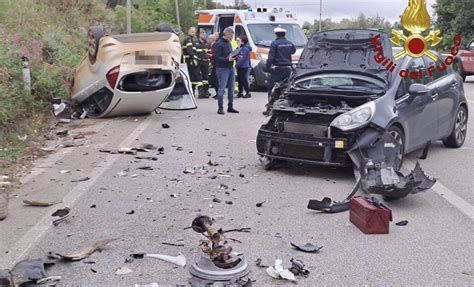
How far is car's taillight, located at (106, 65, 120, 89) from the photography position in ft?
36.3

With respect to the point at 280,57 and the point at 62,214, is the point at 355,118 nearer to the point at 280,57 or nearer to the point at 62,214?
the point at 62,214

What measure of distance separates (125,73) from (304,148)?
16.9 feet

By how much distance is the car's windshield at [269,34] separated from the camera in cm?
1793

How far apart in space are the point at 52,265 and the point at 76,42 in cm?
1492

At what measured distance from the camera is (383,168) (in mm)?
6406

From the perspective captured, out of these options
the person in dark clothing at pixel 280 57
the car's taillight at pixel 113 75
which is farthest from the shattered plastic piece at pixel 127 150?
the person in dark clothing at pixel 280 57

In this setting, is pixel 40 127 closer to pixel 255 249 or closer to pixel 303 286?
pixel 255 249

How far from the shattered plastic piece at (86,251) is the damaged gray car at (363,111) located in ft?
9.57

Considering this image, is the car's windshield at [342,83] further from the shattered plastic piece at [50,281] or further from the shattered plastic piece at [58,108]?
the shattered plastic piece at [58,108]

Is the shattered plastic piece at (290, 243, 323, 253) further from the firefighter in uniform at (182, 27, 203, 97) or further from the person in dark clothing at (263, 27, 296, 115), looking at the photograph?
the firefighter in uniform at (182, 27, 203, 97)

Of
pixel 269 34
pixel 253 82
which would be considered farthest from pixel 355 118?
pixel 269 34

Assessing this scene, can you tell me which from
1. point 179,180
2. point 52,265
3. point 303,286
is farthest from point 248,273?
point 179,180

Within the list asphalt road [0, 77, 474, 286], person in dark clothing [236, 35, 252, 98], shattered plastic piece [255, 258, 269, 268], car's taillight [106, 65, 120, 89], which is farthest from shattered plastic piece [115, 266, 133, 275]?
person in dark clothing [236, 35, 252, 98]

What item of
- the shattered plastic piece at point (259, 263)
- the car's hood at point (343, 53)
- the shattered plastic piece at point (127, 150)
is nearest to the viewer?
the shattered plastic piece at point (259, 263)
